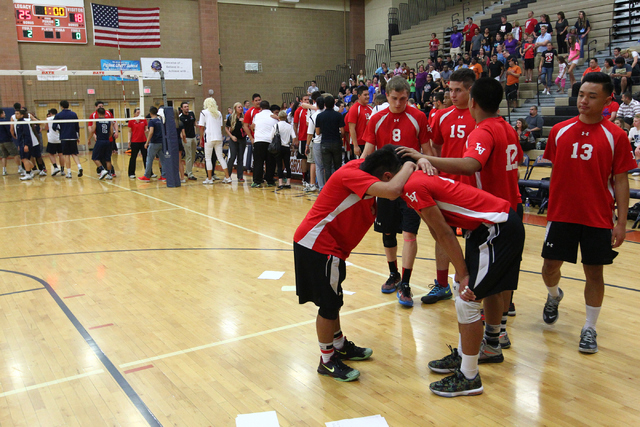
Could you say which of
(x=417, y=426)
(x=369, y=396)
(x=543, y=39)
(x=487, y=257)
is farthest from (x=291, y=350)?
(x=543, y=39)

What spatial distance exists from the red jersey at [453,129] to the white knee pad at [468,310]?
1565 mm

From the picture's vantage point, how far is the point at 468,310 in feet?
10.0

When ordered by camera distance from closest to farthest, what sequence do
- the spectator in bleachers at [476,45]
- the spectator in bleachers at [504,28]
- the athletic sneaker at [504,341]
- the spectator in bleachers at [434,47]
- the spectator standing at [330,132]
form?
the athletic sneaker at [504,341] → the spectator standing at [330,132] → the spectator in bleachers at [504,28] → the spectator in bleachers at [476,45] → the spectator in bleachers at [434,47]

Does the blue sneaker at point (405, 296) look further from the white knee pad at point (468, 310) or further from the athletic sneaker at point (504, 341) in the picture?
the white knee pad at point (468, 310)

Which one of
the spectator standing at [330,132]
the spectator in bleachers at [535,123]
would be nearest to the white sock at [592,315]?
the spectator standing at [330,132]

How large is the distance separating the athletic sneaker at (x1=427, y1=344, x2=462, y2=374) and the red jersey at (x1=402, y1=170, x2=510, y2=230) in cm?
101

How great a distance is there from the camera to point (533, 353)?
3812mm

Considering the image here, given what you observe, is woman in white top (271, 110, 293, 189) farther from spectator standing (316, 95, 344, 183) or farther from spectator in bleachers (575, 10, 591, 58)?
spectator in bleachers (575, 10, 591, 58)

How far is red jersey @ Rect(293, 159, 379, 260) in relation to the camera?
128 inches

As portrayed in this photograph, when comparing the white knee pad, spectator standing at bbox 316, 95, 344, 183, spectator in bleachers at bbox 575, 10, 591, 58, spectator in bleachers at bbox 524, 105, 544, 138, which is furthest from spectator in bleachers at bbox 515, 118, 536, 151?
the white knee pad

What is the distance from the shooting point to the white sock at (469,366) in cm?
320

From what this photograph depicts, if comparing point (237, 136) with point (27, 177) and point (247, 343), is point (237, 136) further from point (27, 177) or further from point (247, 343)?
point (247, 343)

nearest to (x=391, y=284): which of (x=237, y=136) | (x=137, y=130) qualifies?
(x=237, y=136)

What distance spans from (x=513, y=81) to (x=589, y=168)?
43.0 ft
